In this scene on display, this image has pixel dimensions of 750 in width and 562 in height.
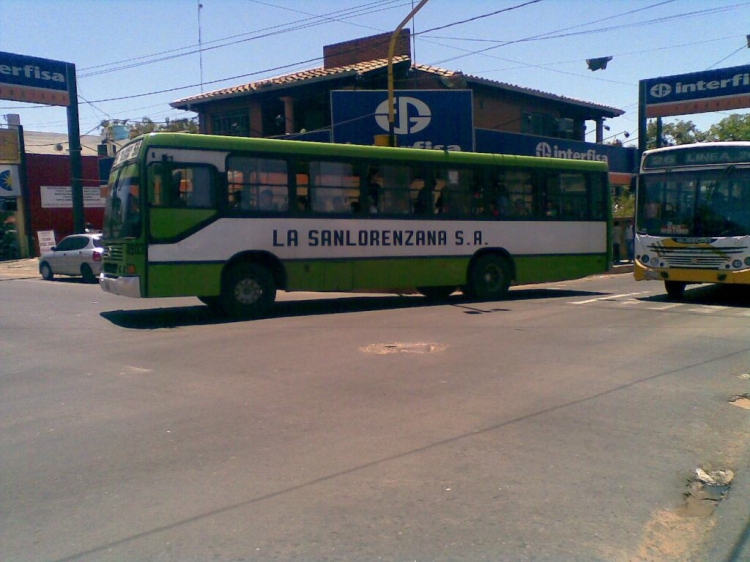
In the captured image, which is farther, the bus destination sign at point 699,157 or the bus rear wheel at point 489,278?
the bus rear wheel at point 489,278

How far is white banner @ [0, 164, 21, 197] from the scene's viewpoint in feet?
126

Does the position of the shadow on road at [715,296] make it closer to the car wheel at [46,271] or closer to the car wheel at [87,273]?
the car wheel at [87,273]

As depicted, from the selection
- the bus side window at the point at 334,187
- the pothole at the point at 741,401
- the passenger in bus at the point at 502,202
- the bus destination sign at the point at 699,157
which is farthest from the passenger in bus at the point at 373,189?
the pothole at the point at 741,401

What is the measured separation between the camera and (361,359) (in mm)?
10000

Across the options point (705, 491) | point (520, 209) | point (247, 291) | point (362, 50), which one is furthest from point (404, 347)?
point (362, 50)

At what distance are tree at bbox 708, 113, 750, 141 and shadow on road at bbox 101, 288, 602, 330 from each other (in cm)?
4747

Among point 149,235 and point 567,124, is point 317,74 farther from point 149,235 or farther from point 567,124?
point 149,235

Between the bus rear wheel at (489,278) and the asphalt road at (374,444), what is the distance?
14.9 ft

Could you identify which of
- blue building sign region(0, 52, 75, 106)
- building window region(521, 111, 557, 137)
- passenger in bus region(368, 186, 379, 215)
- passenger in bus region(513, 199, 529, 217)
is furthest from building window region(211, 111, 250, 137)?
passenger in bus region(368, 186, 379, 215)

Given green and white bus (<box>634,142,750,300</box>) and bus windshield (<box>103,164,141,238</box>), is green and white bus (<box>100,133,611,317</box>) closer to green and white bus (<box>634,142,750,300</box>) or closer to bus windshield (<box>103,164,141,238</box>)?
bus windshield (<box>103,164,141,238</box>)

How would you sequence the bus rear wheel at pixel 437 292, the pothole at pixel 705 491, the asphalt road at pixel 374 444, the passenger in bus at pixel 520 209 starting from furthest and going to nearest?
the bus rear wheel at pixel 437 292 → the passenger in bus at pixel 520 209 → the pothole at pixel 705 491 → the asphalt road at pixel 374 444

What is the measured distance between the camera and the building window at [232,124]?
101 ft

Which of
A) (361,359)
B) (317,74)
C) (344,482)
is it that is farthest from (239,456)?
(317,74)

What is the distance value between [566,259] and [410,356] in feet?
29.8
